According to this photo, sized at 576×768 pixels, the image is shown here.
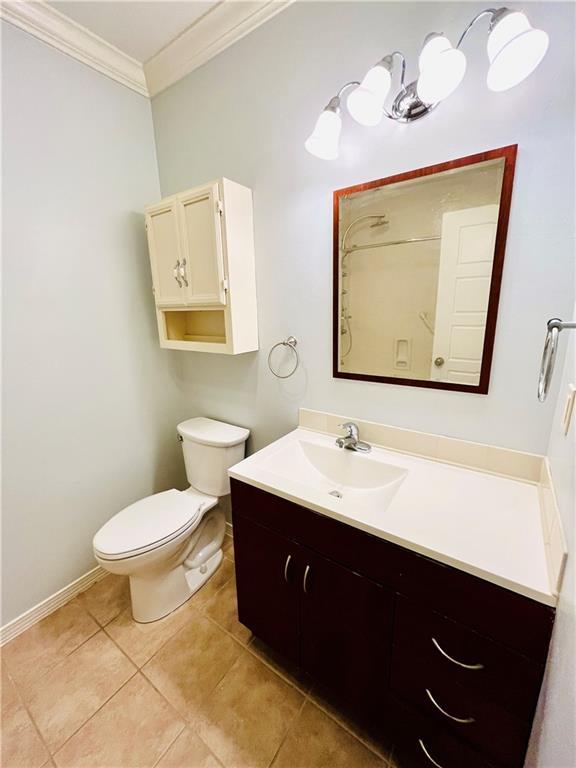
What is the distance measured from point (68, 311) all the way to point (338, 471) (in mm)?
1420

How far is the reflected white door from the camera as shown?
37.7 inches

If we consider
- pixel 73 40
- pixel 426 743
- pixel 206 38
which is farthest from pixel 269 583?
pixel 73 40

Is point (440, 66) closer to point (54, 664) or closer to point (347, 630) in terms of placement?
point (347, 630)

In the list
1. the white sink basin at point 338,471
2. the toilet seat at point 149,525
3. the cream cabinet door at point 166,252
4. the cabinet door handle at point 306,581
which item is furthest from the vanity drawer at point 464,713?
the cream cabinet door at point 166,252

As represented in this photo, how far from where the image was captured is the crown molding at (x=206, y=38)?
47.1 inches

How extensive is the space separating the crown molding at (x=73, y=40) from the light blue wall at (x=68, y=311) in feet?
0.11

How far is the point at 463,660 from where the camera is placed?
2.45 feet

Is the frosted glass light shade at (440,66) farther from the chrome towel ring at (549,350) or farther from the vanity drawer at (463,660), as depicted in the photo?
the vanity drawer at (463,660)

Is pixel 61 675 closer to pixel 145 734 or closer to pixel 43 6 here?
pixel 145 734

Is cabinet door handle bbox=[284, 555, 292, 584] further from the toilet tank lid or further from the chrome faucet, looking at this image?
the toilet tank lid

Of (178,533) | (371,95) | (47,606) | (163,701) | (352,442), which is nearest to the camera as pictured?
(371,95)

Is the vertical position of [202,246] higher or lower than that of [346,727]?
higher

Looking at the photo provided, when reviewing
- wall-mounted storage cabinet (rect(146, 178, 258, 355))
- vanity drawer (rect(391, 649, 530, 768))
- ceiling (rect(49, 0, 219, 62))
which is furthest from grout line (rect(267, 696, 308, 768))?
ceiling (rect(49, 0, 219, 62))

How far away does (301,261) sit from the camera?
1.32 m
